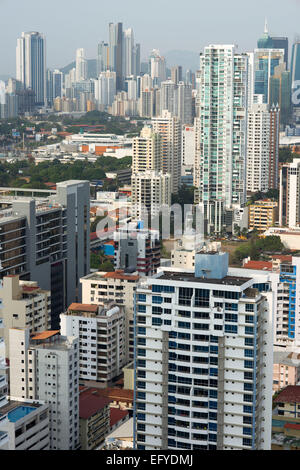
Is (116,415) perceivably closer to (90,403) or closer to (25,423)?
(90,403)

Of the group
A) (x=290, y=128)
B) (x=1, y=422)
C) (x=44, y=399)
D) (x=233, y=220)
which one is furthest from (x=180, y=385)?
(x=290, y=128)

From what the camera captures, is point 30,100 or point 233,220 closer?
point 233,220

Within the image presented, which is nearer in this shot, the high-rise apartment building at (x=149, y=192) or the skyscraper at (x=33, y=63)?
the high-rise apartment building at (x=149, y=192)

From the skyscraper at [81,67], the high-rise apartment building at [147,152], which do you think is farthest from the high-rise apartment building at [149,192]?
the skyscraper at [81,67]

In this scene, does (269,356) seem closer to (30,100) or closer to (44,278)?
(44,278)

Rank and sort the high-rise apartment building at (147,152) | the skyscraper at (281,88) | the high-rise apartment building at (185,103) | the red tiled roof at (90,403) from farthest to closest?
the skyscraper at (281,88) → the high-rise apartment building at (185,103) → the high-rise apartment building at (147,152) → the red tiled roof at (90,403)

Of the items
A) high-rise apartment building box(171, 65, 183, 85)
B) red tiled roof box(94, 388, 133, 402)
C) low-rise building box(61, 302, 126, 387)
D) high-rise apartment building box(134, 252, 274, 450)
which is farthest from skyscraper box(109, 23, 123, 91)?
high-rise apartment building box(134, 252, 274, 450)

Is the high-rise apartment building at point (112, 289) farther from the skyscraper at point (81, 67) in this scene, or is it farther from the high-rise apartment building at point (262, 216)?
the skyscraper at point (81, 67)
